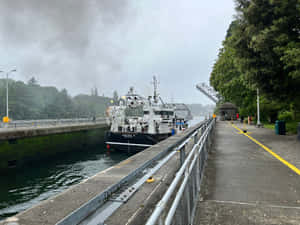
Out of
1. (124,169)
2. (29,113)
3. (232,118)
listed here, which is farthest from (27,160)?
(29,113)

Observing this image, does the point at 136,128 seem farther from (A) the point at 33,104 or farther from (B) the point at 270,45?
(A) the point at 33,104

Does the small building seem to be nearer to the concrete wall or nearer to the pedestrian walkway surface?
the concrete wall

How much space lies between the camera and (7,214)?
9039 mm

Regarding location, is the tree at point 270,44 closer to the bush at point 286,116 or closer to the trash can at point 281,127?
the trash can at point 281,127

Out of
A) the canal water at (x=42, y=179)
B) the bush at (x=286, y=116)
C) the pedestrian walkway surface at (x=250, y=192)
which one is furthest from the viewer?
the bush at (x=286, y=116)

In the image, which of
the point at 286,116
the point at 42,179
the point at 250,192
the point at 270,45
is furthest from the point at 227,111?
the point at 250,192

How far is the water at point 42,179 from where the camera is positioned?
10404 millimetres

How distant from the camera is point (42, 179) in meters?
14.1

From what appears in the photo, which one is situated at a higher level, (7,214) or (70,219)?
(70,219)

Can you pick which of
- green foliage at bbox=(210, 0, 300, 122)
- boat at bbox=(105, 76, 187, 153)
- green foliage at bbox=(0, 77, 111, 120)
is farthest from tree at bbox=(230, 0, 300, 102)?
green foliage at bbox=(0, 77, 111, 120)

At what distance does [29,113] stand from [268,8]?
7102 centimetres

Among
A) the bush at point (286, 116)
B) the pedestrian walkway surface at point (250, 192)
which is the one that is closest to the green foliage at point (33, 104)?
the bush at point (286, 116)

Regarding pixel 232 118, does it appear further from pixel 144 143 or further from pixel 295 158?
pixel 295 158

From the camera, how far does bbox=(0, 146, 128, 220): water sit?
10.4 metres
